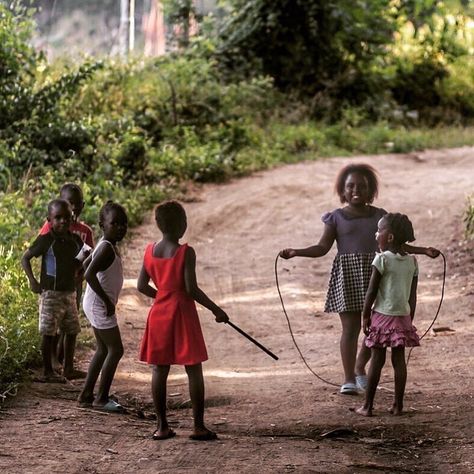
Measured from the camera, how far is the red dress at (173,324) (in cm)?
567

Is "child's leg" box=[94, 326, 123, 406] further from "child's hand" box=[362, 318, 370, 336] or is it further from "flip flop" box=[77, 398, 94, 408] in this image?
"child's hand" box=[362, 318, 370, 336]

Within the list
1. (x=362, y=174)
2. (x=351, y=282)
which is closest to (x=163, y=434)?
(x=351, y=282)

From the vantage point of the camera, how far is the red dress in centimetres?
567

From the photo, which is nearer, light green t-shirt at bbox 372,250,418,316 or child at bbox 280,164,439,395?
light green t-shirt at bbox 372,250,418,316

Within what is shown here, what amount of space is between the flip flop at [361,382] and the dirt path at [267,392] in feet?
0.45

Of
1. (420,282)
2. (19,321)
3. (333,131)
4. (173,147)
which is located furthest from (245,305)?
(333,131)

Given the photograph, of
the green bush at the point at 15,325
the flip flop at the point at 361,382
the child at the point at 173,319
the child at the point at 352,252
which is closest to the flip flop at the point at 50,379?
the green bush at the point at 15,325

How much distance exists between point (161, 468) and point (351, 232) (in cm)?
238

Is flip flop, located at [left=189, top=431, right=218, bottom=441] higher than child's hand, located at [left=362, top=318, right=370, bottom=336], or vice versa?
child's hand, located at [left=362, top=318, right=370, bottom=336]

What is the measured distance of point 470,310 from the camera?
9664 millimetres

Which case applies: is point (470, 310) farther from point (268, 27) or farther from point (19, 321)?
point (268, 27)

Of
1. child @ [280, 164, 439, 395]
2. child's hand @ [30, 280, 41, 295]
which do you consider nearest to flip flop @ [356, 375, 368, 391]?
child @ [280, 164, 439, 395]

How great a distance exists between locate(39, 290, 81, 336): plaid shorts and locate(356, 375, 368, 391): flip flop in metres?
1.90

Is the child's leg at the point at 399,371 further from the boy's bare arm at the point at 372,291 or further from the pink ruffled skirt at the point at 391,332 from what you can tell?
the boy's bare arm at the point at 372,291
